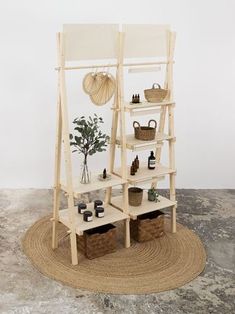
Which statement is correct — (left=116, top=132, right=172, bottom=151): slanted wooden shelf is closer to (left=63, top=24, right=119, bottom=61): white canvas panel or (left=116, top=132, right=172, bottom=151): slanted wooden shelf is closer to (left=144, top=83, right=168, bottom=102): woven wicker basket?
(left=144, top=83, right=168, bottom=102): woven wicker basket

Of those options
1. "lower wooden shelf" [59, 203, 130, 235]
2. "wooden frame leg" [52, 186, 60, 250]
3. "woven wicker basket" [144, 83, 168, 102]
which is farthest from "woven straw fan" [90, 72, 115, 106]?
"lower wooden shelf" [59, 203, 130, 235]

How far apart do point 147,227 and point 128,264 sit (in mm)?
422

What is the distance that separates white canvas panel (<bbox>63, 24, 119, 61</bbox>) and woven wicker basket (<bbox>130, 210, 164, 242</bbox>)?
132 cm

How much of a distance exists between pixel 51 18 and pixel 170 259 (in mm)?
2457

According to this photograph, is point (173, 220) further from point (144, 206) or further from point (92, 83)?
point (92, 83)

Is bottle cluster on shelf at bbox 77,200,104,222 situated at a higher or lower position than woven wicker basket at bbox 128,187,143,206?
lower

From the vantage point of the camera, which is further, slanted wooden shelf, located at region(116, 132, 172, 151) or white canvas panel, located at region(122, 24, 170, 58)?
slanted wooden shelf, located at region(116, 132, 172, 151)

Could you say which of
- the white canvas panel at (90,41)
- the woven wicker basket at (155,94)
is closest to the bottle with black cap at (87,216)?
the woven wicker basket at (155,94)

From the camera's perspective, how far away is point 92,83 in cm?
305

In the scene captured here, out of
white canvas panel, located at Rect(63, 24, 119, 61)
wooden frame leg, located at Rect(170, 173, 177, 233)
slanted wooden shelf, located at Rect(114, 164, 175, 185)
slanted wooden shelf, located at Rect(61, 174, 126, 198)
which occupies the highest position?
white canvas panel, located at Rect(63, 24, 119, 61)

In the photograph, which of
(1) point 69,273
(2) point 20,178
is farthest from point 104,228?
(2) point 20,178

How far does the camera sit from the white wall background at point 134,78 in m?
4.04

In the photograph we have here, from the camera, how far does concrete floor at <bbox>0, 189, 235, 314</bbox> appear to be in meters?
2.60

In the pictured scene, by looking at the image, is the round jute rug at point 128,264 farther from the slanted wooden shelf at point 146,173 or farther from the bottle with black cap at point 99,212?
the slanted wooden shelf at point 146,173
